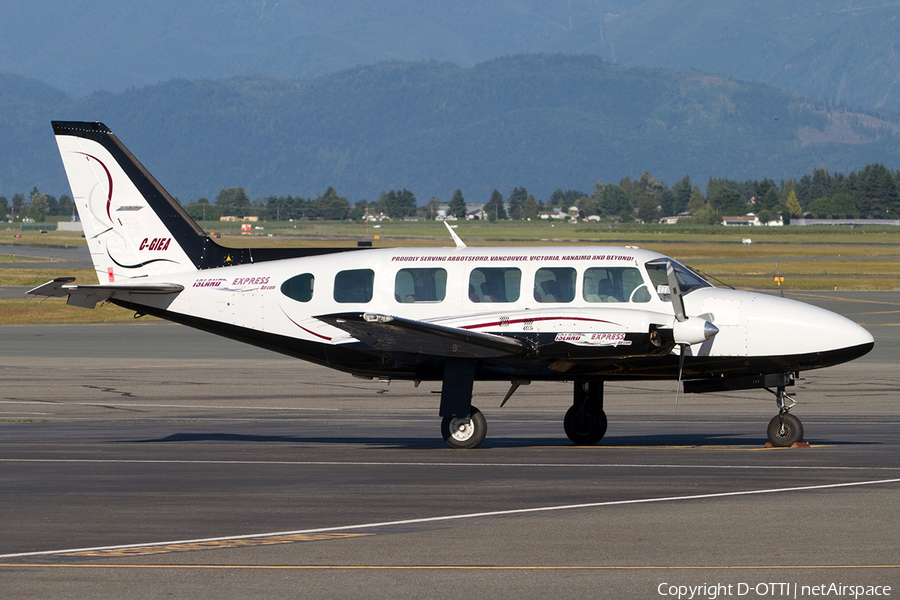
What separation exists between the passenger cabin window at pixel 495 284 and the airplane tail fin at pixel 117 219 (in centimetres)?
525

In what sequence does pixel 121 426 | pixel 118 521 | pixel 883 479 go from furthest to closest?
1. pixel 121 426
2. pixel 883 479
3. pixel 118 521

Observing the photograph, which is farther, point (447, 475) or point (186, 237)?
point (186, 237)

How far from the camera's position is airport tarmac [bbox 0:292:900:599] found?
29.6 ft

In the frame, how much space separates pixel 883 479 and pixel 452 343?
621 centimetres

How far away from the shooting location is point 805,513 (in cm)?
1148

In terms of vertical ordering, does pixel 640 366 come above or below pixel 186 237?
below

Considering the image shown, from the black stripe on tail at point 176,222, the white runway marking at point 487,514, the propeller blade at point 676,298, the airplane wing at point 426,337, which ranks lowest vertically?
the white runway marking at point 487,514

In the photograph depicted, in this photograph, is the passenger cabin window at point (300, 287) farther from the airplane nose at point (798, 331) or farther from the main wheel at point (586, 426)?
the airplane nose at point (798, 331)

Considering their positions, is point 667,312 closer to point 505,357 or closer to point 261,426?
point 505,357

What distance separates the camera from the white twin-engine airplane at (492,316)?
15938 mm

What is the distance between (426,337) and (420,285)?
146cm

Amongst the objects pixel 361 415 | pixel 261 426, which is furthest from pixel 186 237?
pixel 361 415

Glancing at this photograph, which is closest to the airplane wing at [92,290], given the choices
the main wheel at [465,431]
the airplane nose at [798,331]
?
the main wheel at [465,431]

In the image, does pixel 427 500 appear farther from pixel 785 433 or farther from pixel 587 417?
pixel 785 433
